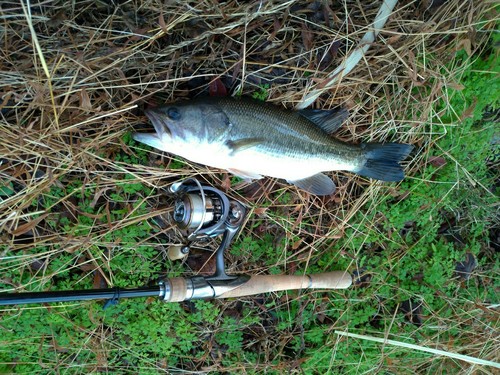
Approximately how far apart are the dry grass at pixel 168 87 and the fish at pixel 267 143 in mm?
187

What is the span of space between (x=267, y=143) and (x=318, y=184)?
1.91 feet

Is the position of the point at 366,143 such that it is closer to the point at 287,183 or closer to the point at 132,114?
the point at 287,183

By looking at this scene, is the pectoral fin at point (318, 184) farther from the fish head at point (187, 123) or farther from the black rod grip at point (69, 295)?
the black rod grip at point (69, 295)

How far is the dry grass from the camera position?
8.52 feet

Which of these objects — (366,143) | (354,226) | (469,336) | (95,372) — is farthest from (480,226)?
(95,372)

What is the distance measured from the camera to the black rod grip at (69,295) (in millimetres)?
2166

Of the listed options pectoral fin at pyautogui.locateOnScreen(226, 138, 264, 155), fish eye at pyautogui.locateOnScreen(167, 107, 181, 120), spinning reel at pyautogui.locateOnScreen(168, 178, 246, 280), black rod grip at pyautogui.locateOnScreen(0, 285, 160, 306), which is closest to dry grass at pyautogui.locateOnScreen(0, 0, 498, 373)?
spinning reel at pyautogui.locateOnScreen(168, 178, 246, 280)

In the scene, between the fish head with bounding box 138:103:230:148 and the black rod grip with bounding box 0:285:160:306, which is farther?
the fish head with bounding box 138:103:230:148

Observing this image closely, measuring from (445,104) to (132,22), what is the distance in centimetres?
231

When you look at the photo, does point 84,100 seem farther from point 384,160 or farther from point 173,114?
point 384,160

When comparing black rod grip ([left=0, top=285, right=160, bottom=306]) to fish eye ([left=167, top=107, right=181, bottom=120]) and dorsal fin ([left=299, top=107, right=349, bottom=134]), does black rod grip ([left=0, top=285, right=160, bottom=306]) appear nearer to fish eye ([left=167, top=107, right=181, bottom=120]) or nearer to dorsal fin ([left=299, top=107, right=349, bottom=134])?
fish eye ([left=167, top=107, right=181, bottom=120])

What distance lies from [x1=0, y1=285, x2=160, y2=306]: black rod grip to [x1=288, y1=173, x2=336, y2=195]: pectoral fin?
1.23m

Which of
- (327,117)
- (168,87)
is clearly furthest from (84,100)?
(327,117)

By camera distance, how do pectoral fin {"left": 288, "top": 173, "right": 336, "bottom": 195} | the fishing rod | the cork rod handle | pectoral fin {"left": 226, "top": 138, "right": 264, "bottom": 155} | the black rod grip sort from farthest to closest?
pectoral fin {"left": 288, "top": 173, "right": 336, "bottom": 195} < the cork rod handle < pectoral fin {"left": 226, "top": 138, "right": 264, "bottom": 155} < the fishing rod < the black rod grip
